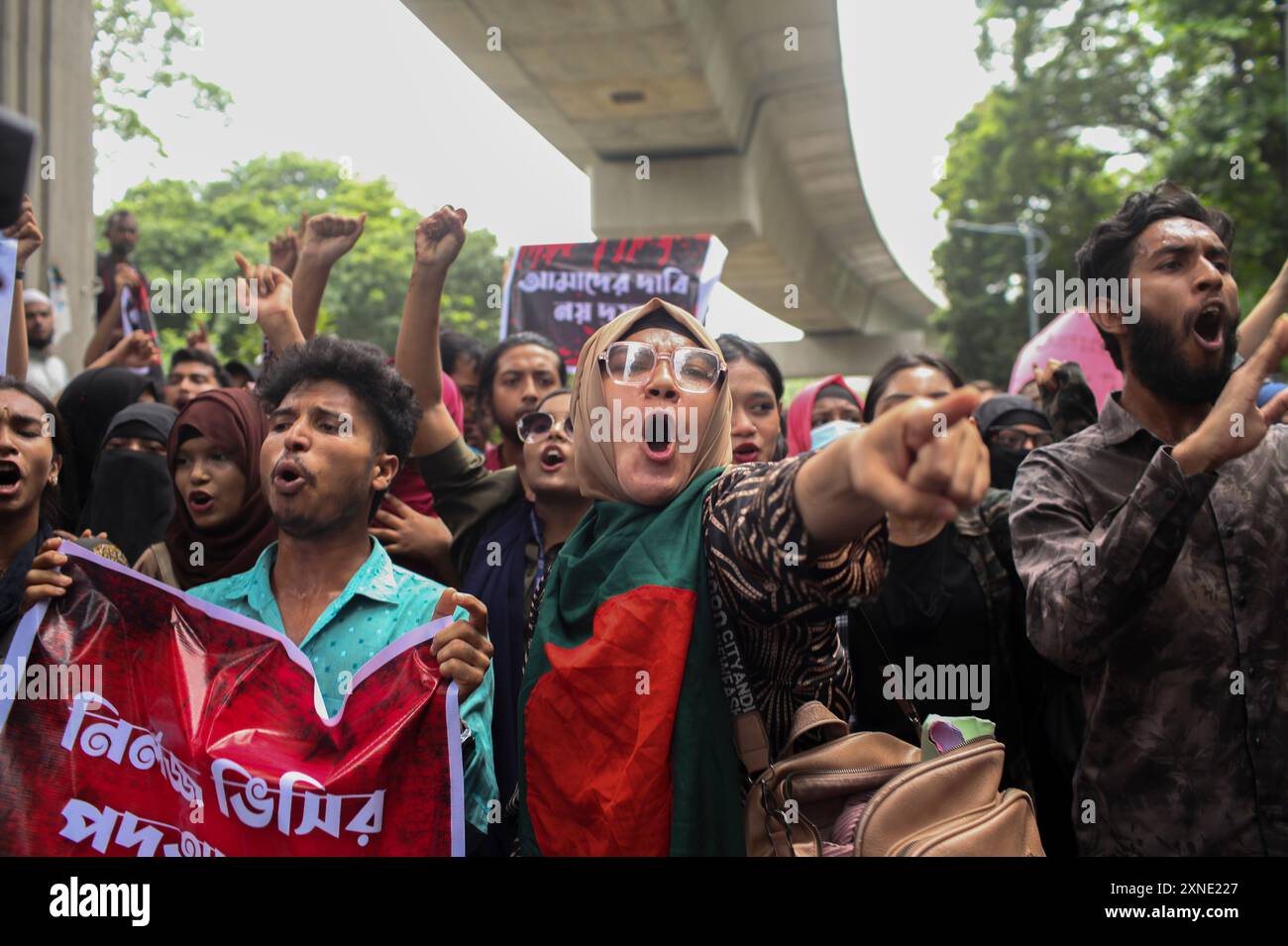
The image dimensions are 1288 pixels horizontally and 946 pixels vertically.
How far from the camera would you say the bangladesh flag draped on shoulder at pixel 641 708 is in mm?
1991

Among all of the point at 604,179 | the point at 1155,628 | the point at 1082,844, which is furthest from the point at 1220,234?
the point at 604,179

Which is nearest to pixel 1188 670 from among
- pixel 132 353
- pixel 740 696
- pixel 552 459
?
pixel 740 696

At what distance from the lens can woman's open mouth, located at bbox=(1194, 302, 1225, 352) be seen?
8.63 ft

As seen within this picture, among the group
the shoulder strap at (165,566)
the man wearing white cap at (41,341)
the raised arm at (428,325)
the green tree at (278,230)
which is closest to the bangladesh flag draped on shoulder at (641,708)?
the shoulder strap at (165,566)

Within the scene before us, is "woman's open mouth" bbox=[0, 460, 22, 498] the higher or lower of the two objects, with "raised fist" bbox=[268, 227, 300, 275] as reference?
lower

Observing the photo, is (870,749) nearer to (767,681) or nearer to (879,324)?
(767,681)

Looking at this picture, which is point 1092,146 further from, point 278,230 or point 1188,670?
point 1188,670

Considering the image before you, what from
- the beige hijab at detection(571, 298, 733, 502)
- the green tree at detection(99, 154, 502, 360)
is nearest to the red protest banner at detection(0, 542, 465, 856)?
the beige hijab at detection(571, 298, 733, 502)

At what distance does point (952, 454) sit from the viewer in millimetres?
1502

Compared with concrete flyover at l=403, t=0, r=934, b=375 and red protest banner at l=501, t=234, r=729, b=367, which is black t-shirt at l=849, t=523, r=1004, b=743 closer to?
red protest banner at l=501, t=234, r=729, b=367

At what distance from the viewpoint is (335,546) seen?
278cm

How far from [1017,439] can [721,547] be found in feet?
9.59

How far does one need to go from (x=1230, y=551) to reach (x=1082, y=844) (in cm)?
72

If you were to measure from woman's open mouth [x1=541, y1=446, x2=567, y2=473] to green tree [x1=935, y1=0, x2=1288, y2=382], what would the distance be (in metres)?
3.24
